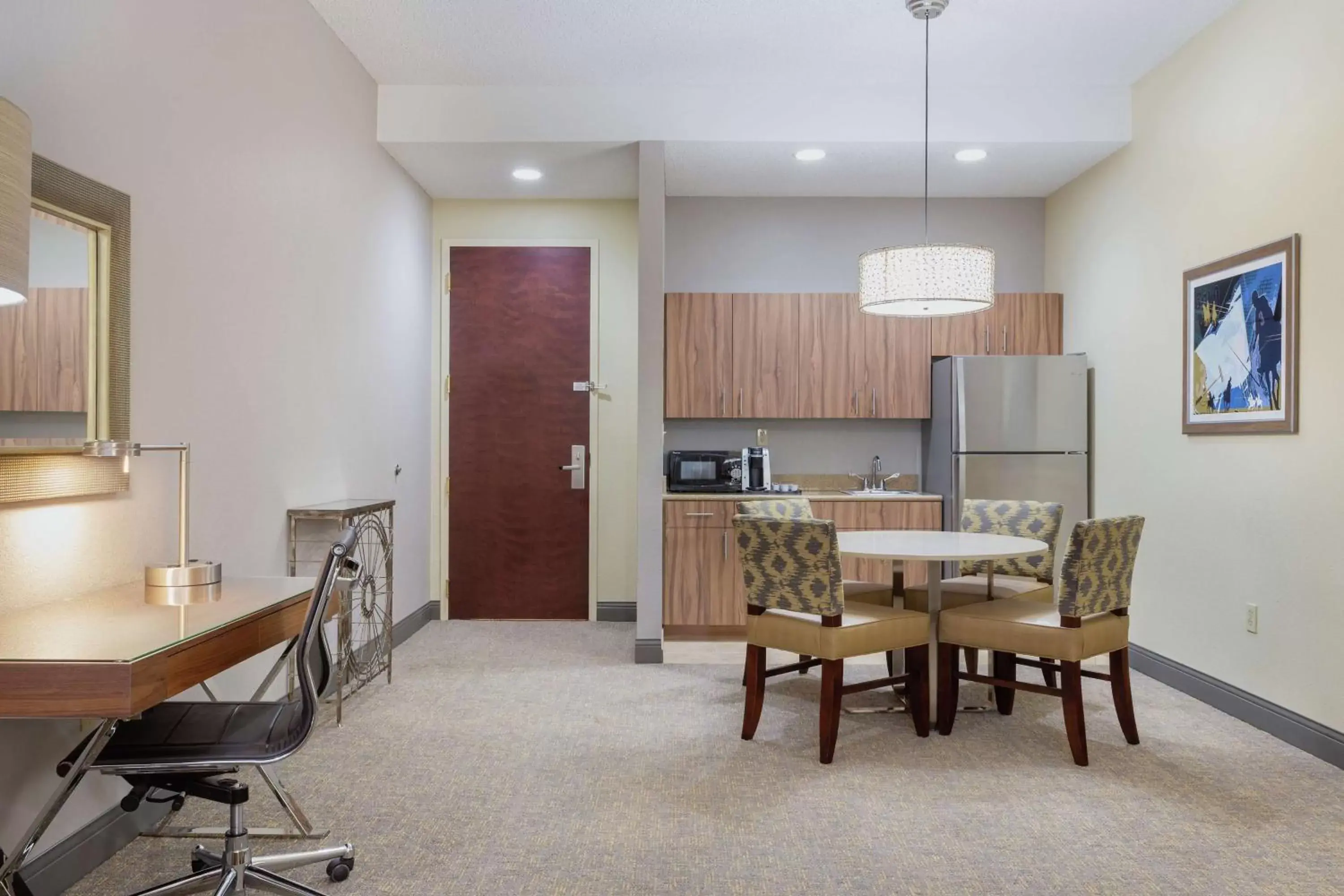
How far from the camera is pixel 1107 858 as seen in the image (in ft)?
7.77

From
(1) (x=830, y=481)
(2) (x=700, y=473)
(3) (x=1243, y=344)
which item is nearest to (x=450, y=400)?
(2) (x=700, y=473)

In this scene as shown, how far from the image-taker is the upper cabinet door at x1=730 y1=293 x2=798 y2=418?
528cm

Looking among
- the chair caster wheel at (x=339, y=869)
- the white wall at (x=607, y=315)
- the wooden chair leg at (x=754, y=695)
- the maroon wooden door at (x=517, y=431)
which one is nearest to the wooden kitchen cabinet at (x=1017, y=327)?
the white wall at (x=607, y=315)

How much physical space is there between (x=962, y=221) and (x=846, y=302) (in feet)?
3.37

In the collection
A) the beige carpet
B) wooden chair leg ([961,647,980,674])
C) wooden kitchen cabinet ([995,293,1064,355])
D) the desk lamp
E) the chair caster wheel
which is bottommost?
the beige carpet

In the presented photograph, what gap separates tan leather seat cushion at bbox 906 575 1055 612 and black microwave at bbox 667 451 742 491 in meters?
1.48

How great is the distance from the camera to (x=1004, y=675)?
12.2 ft

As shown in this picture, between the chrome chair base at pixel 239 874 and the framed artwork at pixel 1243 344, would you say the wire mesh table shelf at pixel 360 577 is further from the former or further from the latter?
the framed artwork at pixel 1243 344

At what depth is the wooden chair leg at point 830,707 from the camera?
3080 mm

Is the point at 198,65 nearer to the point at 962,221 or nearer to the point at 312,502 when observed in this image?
the point at 312,502

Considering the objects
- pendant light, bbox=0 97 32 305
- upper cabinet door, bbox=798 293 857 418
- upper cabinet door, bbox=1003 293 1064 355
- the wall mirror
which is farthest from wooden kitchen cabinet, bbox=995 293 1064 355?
pendant light, bbox=0 97 32 305

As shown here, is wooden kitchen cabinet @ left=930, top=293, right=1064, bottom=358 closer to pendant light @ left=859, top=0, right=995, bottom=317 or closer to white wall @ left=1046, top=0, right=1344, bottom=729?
white wall @ left=1046, top=0, right=1344, bottom=729

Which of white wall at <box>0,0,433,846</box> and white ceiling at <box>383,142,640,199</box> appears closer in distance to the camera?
white wall at <box>0,0,433,846</box>

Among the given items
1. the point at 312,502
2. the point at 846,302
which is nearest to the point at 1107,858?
the point at 312,502
